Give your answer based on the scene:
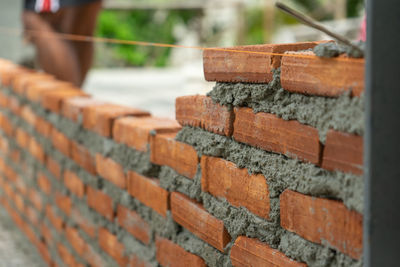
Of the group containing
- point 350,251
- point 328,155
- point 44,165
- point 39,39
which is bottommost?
point 44,165

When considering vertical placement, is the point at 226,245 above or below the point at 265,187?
below

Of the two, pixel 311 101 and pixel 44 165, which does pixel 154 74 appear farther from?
pixel 311 101

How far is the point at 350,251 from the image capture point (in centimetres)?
93

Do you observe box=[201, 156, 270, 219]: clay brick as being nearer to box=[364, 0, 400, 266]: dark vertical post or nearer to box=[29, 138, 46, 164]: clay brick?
box=[364, 0, 400, 266]: dark vertical post

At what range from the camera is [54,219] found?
107 inches

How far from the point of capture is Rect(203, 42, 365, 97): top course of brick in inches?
36.0

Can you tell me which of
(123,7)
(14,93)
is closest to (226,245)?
(14,93)

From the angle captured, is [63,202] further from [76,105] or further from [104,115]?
[104,115]

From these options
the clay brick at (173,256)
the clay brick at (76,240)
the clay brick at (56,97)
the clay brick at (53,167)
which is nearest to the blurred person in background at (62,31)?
the clay brick at (56,97)

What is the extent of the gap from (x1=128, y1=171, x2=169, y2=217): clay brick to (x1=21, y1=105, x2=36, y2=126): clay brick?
4.35 feet

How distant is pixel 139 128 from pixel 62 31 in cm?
247

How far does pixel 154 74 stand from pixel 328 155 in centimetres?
841

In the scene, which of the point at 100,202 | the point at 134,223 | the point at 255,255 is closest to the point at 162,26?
the point at 100,202

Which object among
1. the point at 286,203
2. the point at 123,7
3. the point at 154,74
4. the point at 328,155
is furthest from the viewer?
the point at 123,7
